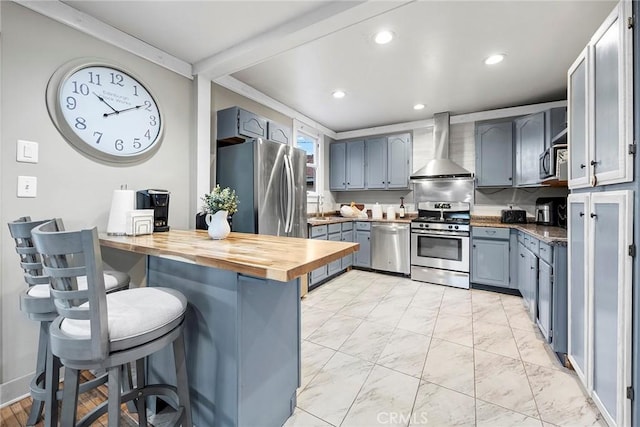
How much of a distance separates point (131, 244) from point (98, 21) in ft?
5.92

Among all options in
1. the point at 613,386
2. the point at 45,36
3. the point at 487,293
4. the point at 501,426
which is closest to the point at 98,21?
the point at 45,36

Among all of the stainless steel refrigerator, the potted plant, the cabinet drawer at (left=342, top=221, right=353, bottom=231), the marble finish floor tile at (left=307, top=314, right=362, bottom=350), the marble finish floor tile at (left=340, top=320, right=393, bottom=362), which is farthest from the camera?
the cabinet drawer at (left=342, top=221, right=353, bottom=231)

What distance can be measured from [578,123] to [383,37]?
1527 millimetres

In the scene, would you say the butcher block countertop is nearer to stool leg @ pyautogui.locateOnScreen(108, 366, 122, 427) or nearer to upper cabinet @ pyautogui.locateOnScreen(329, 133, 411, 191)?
stool leg @ pyautogui.locateOnScreen(108, 366, 122, 427)

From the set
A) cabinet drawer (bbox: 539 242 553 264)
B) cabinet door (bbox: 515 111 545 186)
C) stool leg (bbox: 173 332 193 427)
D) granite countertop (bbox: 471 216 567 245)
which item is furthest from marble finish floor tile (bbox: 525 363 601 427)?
cabinet door (bbox: 515 111 545 186)

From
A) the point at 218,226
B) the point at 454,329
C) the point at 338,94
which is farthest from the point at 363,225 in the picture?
the point at 218,226

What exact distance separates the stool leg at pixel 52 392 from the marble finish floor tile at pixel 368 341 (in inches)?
66.1

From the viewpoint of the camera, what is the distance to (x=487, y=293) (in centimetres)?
357

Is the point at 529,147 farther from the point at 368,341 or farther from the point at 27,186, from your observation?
the point at 27,186

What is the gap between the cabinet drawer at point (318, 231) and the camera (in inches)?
145

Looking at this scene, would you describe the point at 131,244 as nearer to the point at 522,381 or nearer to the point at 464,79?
the point at 522,381

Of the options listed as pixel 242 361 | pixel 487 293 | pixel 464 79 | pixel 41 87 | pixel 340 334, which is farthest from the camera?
pixel 487 293

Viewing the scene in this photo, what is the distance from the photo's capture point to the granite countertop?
6.71ft

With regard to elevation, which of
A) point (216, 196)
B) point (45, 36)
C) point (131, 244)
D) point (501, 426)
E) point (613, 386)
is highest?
point (45, 36)
